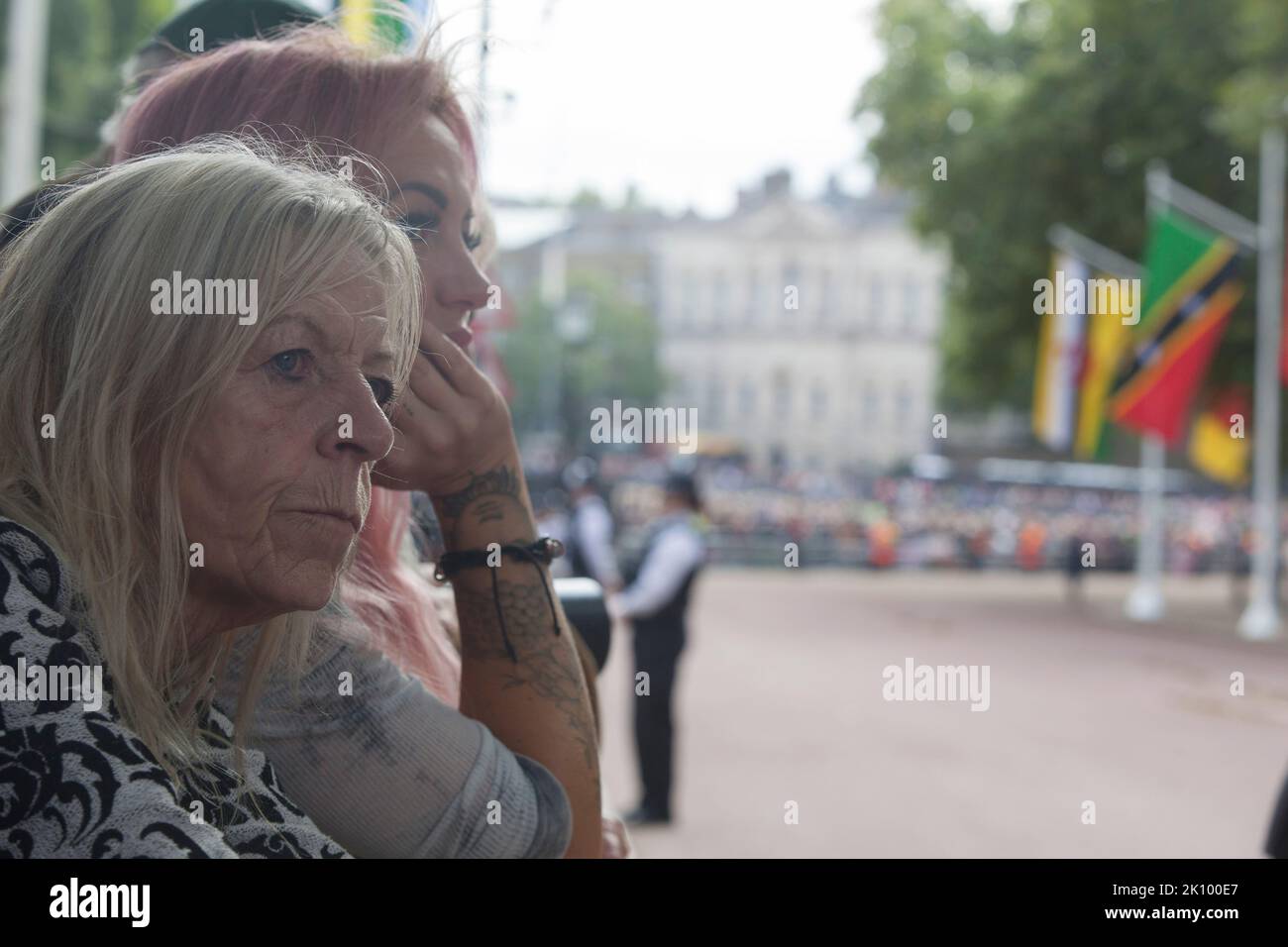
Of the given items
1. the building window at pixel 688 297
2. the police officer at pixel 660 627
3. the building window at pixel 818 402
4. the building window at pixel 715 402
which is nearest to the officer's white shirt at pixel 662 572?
the police officer at pixel 660 627

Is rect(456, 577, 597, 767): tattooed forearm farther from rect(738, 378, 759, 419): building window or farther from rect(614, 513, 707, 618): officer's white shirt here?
rect(738, 378, 759, 419): building window

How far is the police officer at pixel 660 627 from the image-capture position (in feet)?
23.3

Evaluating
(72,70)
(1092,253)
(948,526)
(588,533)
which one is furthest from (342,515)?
(948,526)

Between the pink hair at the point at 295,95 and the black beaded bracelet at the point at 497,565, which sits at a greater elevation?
the pink hair at the point at 295,95

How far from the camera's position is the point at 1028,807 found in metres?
7.49

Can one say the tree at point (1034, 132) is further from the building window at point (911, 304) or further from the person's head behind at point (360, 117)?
the building window at point (911, 304)

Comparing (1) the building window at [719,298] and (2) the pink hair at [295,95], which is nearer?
(2) the pink hair at [295,95]

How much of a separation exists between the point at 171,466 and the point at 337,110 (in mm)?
521

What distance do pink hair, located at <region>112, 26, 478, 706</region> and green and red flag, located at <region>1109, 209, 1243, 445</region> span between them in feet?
52.3

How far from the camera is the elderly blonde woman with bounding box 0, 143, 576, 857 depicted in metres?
0.80

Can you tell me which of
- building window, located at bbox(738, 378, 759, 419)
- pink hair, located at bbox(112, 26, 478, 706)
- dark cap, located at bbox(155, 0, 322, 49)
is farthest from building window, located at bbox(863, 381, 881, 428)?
pink hair, located at bbox(112, 26, 478, 706)

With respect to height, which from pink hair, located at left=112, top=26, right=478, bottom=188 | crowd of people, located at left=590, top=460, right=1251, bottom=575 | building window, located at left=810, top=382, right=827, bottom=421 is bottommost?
crowd of people, located at left=590, top=460, right=1251, bottom=575
